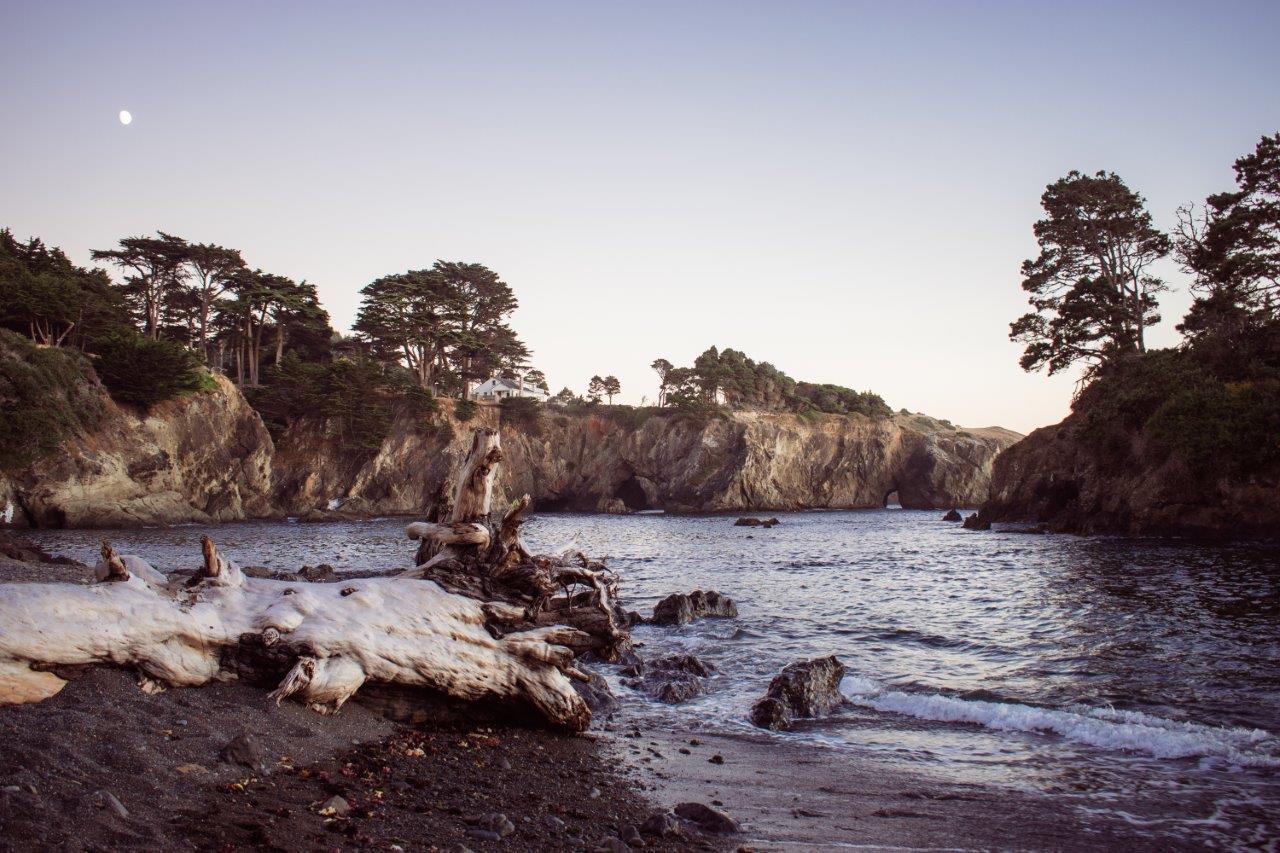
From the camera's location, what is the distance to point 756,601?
19.5m

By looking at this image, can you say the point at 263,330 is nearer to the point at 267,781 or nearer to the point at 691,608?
the point at 691,608

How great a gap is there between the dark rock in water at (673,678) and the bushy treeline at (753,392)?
68622mm

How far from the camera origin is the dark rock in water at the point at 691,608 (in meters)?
16.8

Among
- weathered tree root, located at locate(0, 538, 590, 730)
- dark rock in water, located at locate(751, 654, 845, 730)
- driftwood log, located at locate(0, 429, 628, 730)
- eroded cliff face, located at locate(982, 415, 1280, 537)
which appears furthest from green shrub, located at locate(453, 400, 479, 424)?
weathered tree root, located at locate(0, 538, 590, 730)

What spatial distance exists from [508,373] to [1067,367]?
55896 millimetres

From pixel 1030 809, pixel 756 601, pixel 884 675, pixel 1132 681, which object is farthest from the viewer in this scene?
pixel 756 601

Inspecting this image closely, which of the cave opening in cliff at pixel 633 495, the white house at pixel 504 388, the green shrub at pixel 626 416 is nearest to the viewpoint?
the green shrub at pixel 626 416

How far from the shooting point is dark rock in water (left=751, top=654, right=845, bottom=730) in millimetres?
9289

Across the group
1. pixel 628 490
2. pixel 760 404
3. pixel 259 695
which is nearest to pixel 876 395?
pixel 760 404

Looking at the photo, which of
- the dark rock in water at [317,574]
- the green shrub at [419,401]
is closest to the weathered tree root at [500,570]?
the dark rock in water at [317,574]

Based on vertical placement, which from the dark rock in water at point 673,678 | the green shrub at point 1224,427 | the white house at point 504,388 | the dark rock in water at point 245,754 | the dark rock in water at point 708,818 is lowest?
the dark rock in water at point 673,678

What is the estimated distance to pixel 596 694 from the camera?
992 centimetres

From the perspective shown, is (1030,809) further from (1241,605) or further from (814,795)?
(1241,605)

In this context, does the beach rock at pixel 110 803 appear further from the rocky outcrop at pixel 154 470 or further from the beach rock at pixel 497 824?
the rocky outcrop at pixel 154 470
